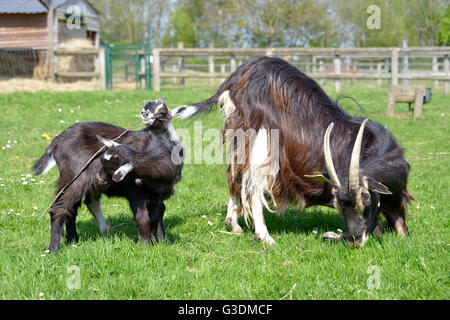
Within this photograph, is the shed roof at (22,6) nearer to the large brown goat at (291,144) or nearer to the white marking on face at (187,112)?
the white marking on face at (187,112)

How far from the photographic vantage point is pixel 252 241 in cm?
517

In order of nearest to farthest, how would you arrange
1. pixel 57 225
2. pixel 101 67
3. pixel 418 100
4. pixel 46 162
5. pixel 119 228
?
pixel 57 225 → pixel 46 162 → pixel 119 228 → pixel 418 100 → pixel 101 67

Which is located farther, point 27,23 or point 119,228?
point 27,23

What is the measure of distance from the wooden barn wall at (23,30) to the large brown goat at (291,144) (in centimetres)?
2047

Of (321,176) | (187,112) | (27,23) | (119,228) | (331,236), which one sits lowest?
(119,228)

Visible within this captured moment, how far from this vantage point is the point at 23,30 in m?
23.2

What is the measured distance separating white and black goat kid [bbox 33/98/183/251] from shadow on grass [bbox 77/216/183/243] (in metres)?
0.23

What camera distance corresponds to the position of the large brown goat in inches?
193

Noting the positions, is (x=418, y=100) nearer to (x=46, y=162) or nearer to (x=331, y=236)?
(x=331, y=236)

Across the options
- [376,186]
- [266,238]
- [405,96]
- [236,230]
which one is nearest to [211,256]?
[266,238]

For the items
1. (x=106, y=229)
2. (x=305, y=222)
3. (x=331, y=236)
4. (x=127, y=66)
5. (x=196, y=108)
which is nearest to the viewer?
(x=331, y=236)

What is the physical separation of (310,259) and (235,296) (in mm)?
1020

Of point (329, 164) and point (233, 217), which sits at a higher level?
point (329, 164)

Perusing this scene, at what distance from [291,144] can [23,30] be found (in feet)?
71.1
